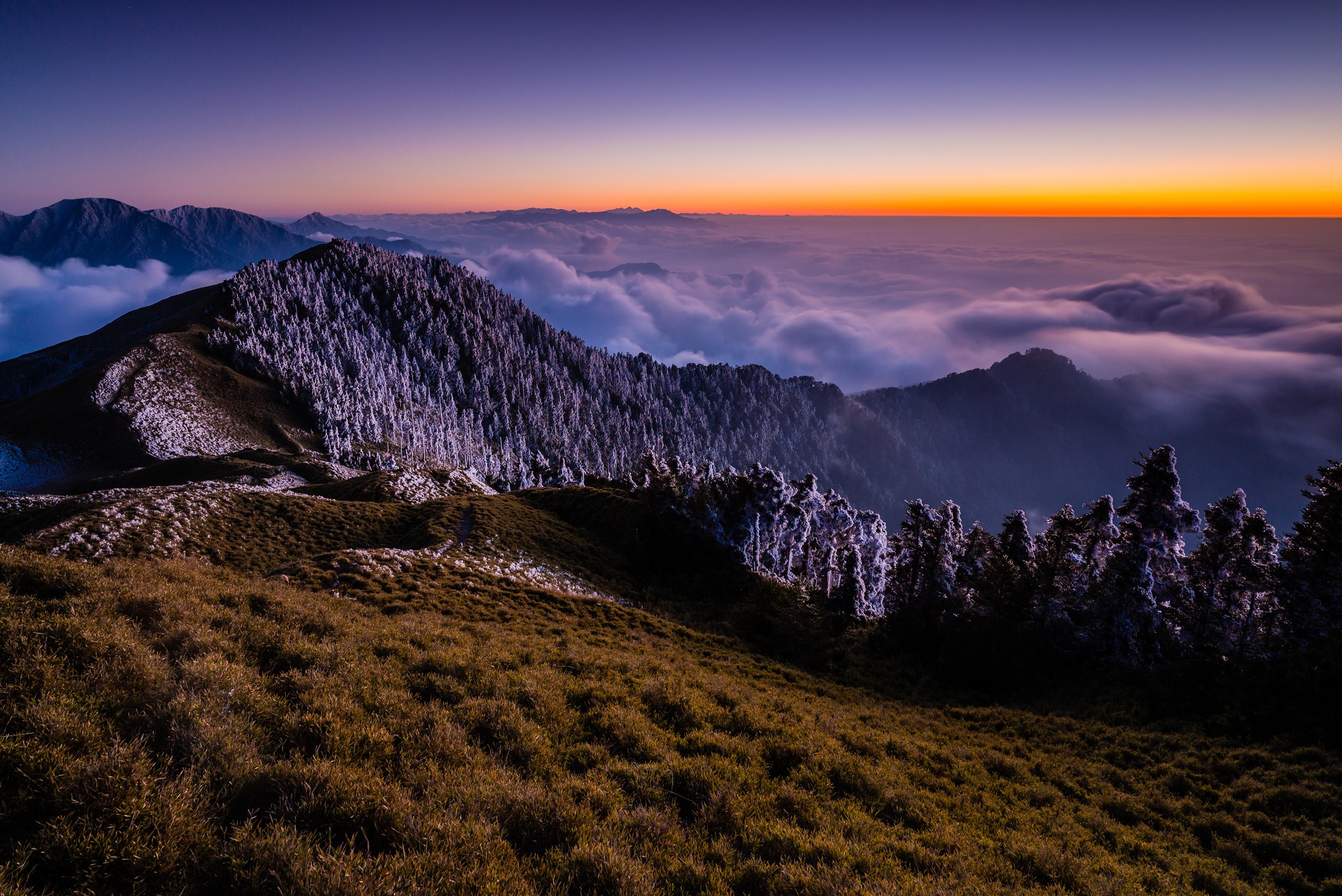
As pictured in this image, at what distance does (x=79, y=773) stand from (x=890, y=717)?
65.1ft

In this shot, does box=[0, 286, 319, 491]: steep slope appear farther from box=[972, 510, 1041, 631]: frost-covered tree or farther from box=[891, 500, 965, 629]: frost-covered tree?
box=[972, 510, 1041, 631]: frost-covered tree

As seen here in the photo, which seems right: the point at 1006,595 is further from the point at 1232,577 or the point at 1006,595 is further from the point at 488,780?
the point at 488,780

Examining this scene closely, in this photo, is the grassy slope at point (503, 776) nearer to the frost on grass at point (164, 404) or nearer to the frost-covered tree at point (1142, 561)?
the frost-covered tree at point (1142, 561)

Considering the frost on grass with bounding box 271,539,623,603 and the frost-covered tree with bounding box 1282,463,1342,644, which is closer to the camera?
the frost on grass with bounding box 271,539,623,603

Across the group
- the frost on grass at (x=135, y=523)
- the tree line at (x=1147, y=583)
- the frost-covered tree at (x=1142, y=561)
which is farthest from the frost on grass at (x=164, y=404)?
the frost-covered tree at (x=1142, y=561)

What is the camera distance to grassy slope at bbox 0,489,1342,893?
5195 mm

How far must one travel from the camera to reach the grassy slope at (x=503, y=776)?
520 cm

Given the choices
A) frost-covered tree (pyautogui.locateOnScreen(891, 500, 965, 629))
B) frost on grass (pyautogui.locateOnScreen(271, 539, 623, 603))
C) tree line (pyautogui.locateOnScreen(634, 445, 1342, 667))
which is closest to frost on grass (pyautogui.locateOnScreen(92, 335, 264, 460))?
frost on grass (pyautogui.locateOnScreen(271, 539, 623, 603))

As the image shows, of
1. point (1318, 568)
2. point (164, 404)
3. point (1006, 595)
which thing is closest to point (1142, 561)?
point (1318, 568)

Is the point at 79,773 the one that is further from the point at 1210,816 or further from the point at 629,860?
the point at 1210,816

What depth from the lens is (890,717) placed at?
17.8 meters

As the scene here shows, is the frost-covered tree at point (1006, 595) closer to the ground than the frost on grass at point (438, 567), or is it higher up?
closer to the ground

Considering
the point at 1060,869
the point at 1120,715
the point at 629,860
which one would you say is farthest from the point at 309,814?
the point at 1120,715

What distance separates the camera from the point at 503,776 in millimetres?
7172
